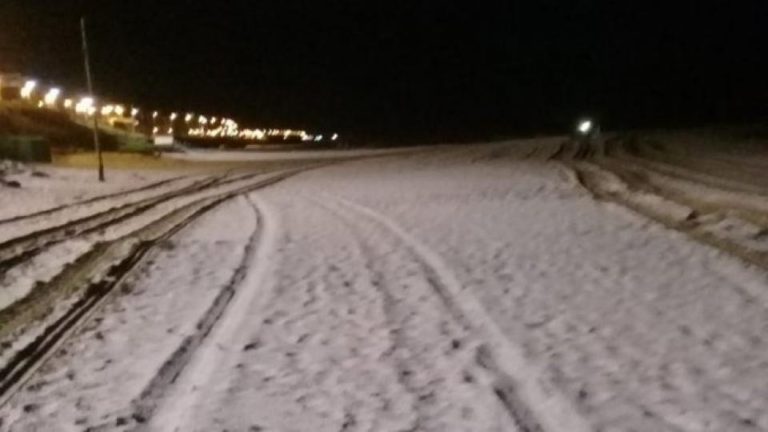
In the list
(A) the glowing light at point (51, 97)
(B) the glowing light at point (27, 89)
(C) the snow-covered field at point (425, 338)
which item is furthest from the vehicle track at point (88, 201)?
(A) the glowing light at point (51, 97)

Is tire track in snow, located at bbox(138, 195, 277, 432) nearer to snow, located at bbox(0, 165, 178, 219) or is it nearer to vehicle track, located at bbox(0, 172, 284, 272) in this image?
vehicle track, located at bbox(0, 172, 284, 272)

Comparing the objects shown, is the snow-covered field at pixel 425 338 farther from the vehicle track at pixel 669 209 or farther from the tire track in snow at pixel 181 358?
the vehicle track at pixel 669 209

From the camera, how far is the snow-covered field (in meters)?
6.91

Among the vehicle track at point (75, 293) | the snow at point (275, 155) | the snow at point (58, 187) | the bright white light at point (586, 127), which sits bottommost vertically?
the snow at point (275, 155)

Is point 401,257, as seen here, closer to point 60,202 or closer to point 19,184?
point 60,202

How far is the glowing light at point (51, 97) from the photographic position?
97700 mm

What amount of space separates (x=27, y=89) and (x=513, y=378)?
312 feet

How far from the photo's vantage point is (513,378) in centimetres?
755

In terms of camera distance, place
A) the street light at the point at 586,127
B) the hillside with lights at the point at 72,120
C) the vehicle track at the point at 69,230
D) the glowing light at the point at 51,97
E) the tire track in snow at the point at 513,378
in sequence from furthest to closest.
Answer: the glowing light at the point at 51,97 < the street light at the point at 586,127 < the hillside with lights at the point at 72,120 < the vehicle track at the point at 69,230 < the tire track in snow at the point at 513,378

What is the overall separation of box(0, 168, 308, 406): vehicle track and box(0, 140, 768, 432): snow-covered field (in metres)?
0.20

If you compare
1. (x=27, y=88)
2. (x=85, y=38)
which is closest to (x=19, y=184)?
(x=85, y=38)

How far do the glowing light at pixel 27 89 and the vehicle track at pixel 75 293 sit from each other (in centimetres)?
8065

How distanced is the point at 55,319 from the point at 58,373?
2.18 metres

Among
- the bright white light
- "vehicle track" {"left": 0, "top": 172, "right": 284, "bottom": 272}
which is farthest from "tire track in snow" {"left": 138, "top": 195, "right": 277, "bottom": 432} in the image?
the bright white light
